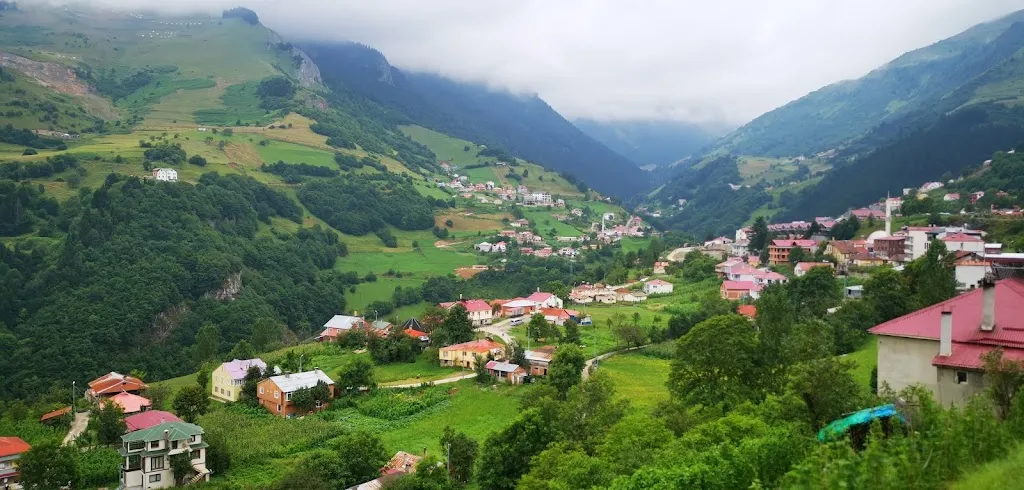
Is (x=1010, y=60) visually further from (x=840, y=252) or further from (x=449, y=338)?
(x=449, y=338)

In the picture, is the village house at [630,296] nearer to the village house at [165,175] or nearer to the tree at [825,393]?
the tree at [825,393]

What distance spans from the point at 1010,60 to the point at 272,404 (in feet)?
550

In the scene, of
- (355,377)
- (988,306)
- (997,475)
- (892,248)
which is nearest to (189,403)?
(355,377)

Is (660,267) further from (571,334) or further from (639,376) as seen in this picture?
(639,376)

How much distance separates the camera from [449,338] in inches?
1677

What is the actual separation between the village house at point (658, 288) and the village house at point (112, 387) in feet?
127

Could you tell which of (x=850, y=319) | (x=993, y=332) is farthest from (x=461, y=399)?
(x=993, y=332)

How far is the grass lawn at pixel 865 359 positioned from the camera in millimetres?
24875

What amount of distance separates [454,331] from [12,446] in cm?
2184

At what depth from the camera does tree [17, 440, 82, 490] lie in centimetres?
2347

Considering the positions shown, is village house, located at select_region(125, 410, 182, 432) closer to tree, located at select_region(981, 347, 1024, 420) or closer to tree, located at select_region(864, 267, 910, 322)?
tree, located at select_region(981, 347, 1024, 420)

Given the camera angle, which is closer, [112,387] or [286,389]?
[286,389]

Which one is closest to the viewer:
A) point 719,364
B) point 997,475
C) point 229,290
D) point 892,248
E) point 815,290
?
point 997,475

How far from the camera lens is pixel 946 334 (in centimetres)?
1504
